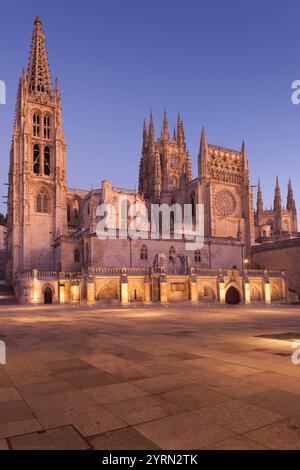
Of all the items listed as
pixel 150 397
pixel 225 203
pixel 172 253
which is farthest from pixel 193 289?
pixel 150 397

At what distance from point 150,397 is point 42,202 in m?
54.9

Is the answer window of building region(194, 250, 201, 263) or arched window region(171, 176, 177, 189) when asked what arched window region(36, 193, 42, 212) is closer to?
window of building region(194, 250, 201, 263)

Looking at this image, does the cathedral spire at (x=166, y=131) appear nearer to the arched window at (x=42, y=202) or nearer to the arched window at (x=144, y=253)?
the arched window at (x=42, y=202)

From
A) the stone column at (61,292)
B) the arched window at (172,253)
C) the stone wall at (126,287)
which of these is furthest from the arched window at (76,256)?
the arched window at (172,253)

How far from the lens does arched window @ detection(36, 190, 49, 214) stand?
56625mm

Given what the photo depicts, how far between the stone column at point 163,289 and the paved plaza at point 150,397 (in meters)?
31.6

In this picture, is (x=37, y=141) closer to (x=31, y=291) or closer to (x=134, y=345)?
(x=31, y=291)

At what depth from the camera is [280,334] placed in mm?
13008

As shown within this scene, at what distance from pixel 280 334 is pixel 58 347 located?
26.2 ft

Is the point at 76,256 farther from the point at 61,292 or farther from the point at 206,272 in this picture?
the point at 206,272

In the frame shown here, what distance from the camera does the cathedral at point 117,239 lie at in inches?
1676

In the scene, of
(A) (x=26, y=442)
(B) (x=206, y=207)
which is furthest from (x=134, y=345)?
(B) (x=206, y=207)

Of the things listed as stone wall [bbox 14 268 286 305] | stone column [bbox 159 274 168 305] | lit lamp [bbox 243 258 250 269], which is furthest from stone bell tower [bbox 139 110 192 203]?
stone column [bbox 159 274 168 305]

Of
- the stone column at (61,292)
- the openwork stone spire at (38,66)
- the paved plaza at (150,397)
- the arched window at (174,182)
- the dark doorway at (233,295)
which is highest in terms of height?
the openwork stone spire at (38,66)
